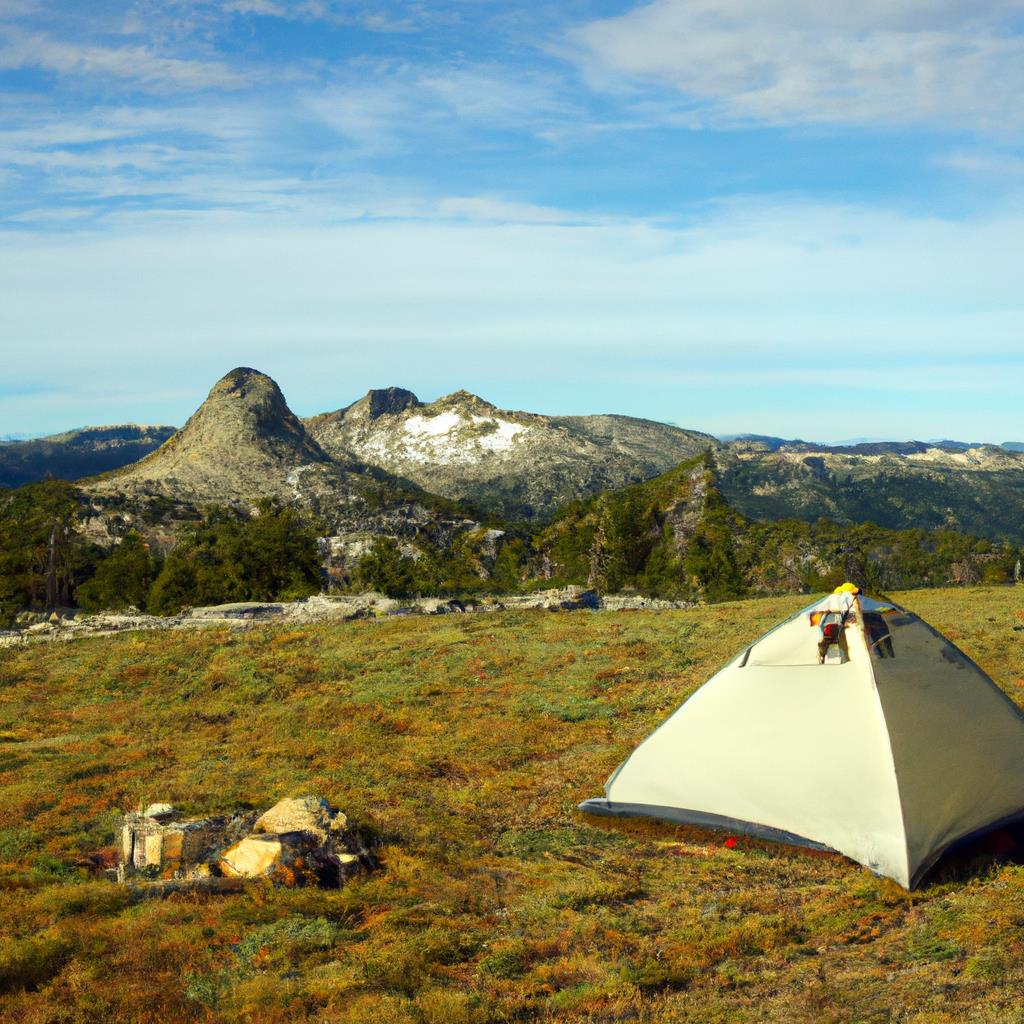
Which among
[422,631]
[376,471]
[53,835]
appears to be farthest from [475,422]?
[53,835]

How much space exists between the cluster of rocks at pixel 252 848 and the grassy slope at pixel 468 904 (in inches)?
22.5

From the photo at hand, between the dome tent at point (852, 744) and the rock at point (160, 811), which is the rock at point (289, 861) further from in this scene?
the dome tent at point (852, 744)

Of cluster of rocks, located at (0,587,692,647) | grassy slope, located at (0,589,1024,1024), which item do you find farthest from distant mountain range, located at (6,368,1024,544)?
grassy slope, located at (0,589,1024,1024)

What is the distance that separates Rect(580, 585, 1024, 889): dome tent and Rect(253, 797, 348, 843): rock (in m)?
5.22

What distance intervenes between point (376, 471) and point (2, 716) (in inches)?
5718

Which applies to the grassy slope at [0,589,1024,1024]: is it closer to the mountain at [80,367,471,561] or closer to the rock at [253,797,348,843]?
the rock at [253,797,348,843]

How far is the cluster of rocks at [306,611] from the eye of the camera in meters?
46.1

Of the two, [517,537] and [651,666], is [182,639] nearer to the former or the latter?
[651,666]

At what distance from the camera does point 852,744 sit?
1259 centimetres

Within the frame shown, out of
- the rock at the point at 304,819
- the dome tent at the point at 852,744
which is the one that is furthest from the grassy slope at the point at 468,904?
the rock at the point at 304,819

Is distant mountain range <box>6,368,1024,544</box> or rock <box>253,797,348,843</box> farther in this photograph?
distant mountain range <box>6,368,1024,544</box>

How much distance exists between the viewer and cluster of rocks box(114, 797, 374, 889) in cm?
1307

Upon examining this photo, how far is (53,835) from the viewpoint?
15820mm

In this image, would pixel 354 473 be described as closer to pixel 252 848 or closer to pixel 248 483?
pixel 248 483
